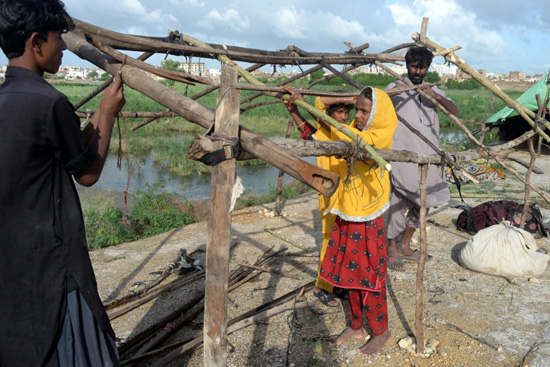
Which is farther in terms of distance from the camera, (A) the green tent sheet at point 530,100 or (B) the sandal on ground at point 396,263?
(A) the green tent sheet at point 530,100

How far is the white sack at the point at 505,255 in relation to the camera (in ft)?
14.0

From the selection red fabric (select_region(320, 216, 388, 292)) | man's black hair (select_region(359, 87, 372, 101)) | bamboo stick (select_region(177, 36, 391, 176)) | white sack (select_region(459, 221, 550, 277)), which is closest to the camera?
bamboo stick (select_region(177, 36, 391, 176))

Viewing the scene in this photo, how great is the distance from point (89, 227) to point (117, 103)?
17.5ft

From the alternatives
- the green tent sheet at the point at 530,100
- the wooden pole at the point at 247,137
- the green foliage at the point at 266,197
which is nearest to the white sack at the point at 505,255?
the wooden pole at the point at 247,137

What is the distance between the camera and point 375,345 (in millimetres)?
3105

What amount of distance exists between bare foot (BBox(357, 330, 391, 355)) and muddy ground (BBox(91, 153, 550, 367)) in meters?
0.04

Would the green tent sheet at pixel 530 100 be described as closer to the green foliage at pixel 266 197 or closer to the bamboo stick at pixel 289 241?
the green foliage at pixel 266 197

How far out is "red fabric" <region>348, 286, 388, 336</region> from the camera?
120 inches

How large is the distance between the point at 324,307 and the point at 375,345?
0.70 metres

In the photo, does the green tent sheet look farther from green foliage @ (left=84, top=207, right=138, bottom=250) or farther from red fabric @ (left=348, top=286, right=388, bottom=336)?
red fabric @ (left=348, top=286, right=388, bottom=336)

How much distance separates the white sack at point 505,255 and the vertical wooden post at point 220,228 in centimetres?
328

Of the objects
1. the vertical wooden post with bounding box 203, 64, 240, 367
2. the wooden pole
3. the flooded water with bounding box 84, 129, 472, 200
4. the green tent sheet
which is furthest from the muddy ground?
the green tent sheet

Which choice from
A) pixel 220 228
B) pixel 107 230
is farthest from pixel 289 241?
pixel 220 228

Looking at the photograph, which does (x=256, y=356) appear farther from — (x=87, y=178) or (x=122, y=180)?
(x=122, y=180)
